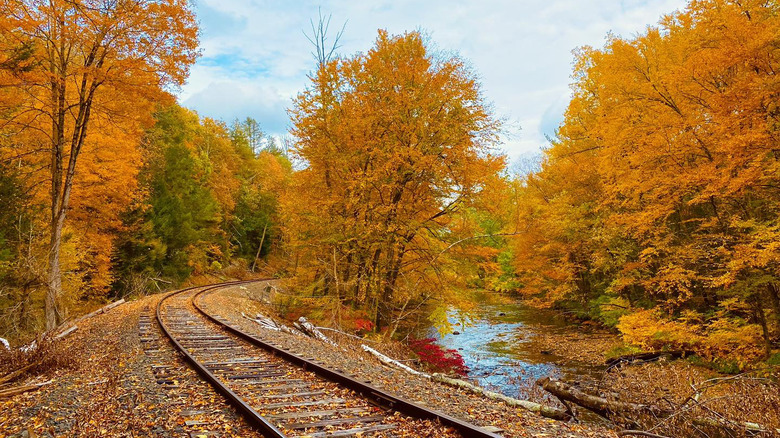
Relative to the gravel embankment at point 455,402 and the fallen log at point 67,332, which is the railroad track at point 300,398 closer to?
the gravel embankment at point 455,402

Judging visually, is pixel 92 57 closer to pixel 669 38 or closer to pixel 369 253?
pixel 369 253

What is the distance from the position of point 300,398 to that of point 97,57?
11.6m

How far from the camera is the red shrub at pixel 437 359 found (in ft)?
42.6

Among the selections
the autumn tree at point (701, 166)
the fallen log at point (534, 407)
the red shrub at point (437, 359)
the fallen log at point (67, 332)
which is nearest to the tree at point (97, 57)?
the fallen log at point (67, 332)

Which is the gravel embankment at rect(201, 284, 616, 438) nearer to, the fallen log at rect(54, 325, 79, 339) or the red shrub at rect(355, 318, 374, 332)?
the red shrub at rect(355, 318, 374, 332)

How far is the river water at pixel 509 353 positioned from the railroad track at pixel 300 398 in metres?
5.17

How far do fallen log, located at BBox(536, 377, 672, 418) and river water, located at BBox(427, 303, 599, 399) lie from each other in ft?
5.65

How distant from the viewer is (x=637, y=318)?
43.9 ft

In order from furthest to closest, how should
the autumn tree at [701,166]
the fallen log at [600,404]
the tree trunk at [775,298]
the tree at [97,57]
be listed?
the tree trunk at [775,298] < the tree at [97,57] < the autumn tree at [701,166] < the fallen log at [600,404]

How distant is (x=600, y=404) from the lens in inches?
283

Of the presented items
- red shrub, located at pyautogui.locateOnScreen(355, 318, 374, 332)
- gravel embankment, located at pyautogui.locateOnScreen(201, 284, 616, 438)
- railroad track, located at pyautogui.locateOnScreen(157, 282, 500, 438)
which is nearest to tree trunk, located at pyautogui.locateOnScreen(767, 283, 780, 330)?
gravel embankment, located at pyautogui.locateOnScreen(201, 284, 616, 438)

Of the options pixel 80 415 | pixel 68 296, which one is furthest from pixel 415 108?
pixel 68 296

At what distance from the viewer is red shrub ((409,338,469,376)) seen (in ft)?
42.6

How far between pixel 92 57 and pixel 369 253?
997 centimetres
